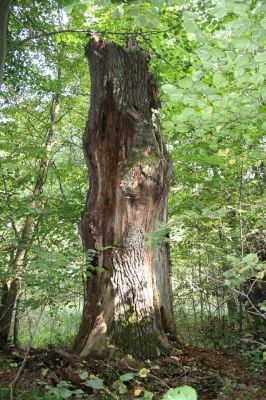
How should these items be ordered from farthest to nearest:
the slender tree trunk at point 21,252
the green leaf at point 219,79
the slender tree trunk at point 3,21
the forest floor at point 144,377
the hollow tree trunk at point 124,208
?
the slender tree trunk at point 21,252, the hollow tree trunk at point 124,208, the forest floor at point 144,377, the green leaf at point 219,79, the slender tree trunk at point 3,21

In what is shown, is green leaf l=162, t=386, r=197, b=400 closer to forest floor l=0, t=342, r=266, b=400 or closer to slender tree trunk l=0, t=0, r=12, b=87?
slender tree trunk l=0, t=0, r=12, b=87

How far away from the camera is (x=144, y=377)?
165 inches

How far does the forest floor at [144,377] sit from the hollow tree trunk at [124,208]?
35cm

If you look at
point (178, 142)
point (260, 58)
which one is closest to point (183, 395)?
point (260, 58)

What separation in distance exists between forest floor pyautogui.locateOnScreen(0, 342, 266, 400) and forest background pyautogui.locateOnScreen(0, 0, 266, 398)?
0.62 meters

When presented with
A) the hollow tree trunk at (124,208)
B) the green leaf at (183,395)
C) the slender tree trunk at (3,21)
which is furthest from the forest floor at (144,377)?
the slender tree trunk at (3,21)

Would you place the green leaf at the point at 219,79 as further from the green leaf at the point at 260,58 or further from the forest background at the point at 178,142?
the green leaf at the point at 260,58

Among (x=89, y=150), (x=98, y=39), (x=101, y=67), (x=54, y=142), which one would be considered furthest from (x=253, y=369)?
(x=54, y=142)

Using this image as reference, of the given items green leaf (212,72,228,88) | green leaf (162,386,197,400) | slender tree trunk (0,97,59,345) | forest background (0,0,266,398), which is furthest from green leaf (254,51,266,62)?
slender tree trunk (0,97,59,345)

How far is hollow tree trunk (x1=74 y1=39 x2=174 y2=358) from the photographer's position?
500 centimetres

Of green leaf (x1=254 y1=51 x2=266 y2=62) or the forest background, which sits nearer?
green leaf (x1=254 y1=51 x2=266 y2=62)

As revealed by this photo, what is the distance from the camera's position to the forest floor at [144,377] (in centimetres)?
397

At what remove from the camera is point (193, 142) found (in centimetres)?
Result: 613

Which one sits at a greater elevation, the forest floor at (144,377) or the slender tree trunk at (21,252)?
the slender tree trunk at (21,252)
